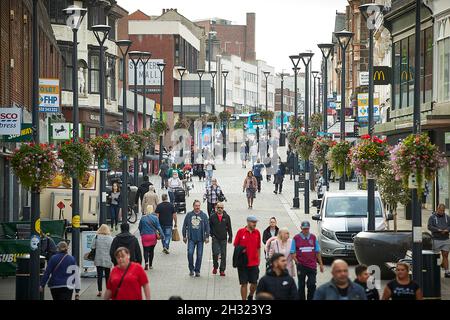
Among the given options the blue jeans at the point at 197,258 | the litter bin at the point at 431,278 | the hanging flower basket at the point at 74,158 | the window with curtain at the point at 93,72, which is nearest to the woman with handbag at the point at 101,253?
the blue jeans at the point at 197,258

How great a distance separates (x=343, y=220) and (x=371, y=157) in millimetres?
2153

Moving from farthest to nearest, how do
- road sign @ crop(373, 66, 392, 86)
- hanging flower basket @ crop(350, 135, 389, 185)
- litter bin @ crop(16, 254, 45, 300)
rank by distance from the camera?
1. road sign @ crop(373, 66, 392, 86)
2. hanging flower basket @ crop(350, 135, 389, 185)
3. litter bin @ crop(16, 254, 45, 300)

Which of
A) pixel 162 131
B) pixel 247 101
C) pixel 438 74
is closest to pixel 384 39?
pixel 162 131

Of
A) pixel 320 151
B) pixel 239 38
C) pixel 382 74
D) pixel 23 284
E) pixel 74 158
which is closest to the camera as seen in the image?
pixel 23 284

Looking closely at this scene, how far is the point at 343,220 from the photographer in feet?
91.5

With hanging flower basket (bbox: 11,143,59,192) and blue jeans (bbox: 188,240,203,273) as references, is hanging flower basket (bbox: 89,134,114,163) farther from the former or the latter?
hanging flower basket (bbox: 11,143,59,192)

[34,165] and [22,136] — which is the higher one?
[22,136]

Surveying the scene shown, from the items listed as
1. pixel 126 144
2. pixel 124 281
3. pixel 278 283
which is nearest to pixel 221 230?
pixel 124 281

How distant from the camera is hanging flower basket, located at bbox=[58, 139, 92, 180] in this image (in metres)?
24.8

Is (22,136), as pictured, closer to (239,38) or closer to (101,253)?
(101,253)

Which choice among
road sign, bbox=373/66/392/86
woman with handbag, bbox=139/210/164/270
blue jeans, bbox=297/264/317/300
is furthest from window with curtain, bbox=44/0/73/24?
blue jeans, bbox=297/264/317/300

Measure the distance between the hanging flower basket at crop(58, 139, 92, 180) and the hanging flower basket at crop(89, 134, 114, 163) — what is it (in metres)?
7.71

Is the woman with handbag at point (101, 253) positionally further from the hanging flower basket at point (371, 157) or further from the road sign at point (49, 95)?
the road sign at point (49, 95)

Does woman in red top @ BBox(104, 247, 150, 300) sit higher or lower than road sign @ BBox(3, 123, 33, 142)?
lower
